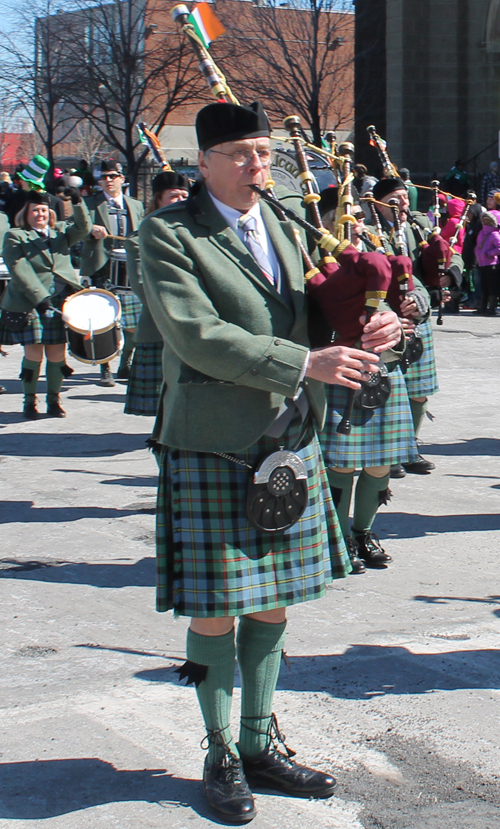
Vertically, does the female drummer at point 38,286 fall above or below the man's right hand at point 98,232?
below

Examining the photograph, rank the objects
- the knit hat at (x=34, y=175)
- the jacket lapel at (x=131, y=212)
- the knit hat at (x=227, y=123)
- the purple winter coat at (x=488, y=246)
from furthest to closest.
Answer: the purple winter coat at (x=488, y=246) < the knit hat at (x=34, y=175) < the jacket lapel at (x=131, y=212) < the knit hat at (x=227, y=123)

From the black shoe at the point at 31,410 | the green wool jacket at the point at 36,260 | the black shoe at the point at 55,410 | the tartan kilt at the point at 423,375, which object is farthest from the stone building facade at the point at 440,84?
the tartan kilt at the point at 423,375

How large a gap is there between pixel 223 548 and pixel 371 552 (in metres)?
2.10

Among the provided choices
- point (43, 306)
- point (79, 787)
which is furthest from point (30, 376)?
point (79, 787)

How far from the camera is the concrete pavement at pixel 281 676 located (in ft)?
8.77

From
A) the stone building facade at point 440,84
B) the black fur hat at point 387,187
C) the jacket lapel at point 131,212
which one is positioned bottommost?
the black fur hat at point 387,187

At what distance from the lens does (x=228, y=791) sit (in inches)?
103

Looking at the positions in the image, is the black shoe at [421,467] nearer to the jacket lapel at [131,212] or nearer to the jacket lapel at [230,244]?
the jacket lapel at [131,212]

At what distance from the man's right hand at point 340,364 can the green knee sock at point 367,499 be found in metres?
2.15

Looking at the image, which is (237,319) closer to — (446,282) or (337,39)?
(446,282)

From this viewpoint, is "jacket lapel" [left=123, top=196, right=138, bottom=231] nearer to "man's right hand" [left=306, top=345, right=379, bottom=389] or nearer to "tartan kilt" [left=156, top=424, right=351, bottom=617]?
"tartan kilt" [left=156, top=424, right=351, bottom=617]

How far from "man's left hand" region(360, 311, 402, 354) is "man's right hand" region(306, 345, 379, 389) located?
0.15 ft

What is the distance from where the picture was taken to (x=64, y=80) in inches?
980

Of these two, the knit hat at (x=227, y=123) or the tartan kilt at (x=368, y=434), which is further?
the tartan kilt at (x=368, y=434)
